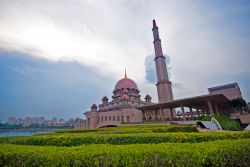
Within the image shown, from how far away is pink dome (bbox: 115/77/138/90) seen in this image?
49275 millimetres

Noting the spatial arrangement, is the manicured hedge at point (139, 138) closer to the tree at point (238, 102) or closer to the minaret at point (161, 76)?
the tree at point (238, 102)

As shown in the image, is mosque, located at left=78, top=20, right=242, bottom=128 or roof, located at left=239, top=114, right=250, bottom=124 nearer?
roof, located at left=239, top=114, right=250, bottom=124

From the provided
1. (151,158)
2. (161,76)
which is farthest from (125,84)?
(151,158)


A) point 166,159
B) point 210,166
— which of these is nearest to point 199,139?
point 210,166

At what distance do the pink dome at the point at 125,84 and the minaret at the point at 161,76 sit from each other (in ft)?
40.7

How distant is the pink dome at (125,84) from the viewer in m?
49.3

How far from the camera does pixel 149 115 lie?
150 feet

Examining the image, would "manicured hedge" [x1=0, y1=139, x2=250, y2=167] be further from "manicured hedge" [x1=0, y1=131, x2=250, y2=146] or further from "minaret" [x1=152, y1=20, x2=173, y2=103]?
"minaret" [x1=152, y1=20, x2=173, y2=103]

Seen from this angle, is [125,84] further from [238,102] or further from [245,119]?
[245,119]

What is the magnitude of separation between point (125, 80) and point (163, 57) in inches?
634

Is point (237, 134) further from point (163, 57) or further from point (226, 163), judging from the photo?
point (163, 57)

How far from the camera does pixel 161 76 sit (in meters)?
39.1

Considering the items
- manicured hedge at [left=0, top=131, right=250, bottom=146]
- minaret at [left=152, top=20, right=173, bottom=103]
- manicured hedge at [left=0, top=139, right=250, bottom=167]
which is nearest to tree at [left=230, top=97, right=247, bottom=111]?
minaret at [left=152, top=20, right=173, bottom=103]

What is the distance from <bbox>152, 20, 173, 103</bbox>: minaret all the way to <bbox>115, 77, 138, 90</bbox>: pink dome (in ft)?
40.7
